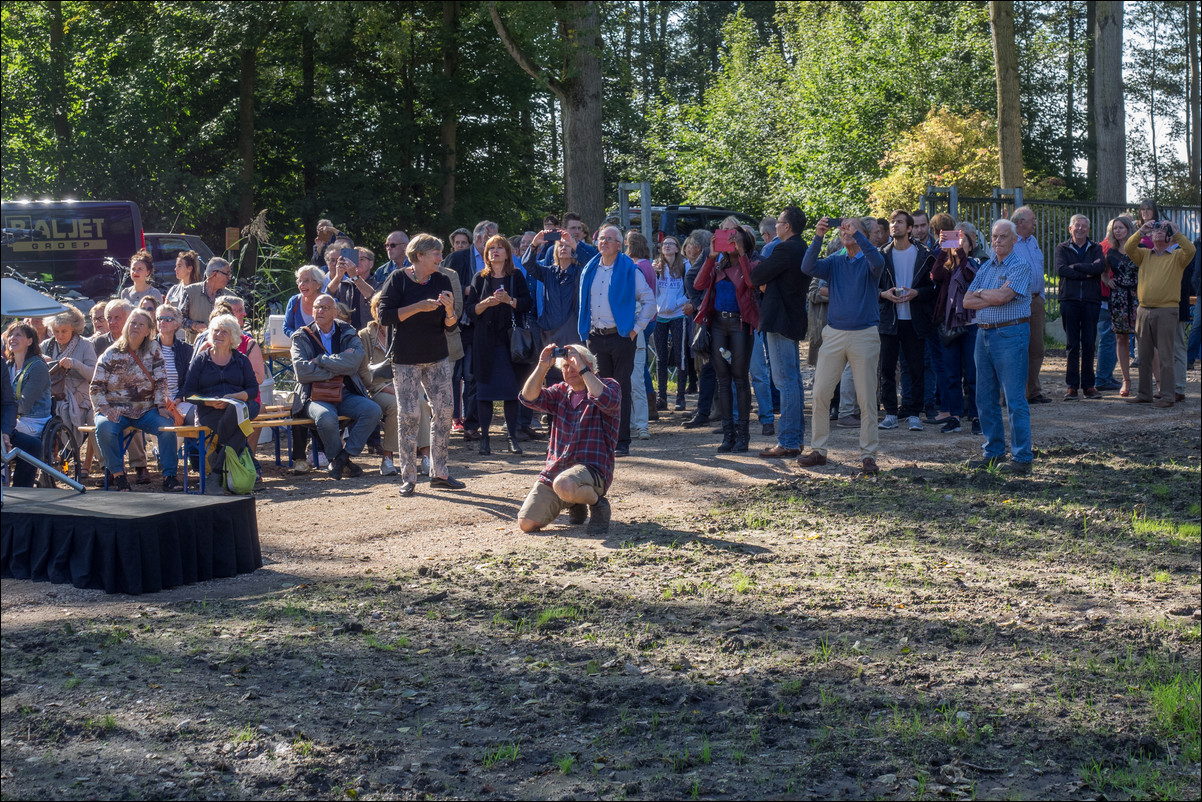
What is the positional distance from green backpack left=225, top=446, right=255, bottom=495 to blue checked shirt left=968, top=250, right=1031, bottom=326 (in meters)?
5.75

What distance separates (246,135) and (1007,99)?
18.0 metres

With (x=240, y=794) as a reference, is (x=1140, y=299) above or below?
above

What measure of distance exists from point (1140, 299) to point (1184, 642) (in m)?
8.14

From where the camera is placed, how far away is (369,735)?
179 inches

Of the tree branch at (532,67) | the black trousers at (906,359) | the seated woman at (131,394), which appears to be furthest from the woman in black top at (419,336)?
the tree branch at (532,67)

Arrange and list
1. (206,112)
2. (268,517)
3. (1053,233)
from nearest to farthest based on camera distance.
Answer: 1. (268,517)
2. (1053,233)
3. (206,112)

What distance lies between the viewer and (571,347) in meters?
7.93

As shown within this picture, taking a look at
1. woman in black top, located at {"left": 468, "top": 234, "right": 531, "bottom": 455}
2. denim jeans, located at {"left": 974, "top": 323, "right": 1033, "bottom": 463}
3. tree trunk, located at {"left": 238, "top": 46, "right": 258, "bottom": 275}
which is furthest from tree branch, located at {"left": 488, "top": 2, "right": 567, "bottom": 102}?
tree trunk, located at {"left": 238, "top": 46, "right": 258, "bottom": 275}

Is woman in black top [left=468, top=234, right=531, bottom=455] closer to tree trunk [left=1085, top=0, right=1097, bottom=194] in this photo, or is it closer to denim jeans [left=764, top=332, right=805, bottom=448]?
denim jeans [left=764, top=332, right=805, bottom=448]

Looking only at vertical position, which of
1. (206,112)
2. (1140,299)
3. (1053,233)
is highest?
(206,112)

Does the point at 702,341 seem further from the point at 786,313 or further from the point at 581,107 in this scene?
the point at 581,107

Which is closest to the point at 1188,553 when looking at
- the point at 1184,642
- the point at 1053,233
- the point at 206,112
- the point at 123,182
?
the point at 1184,642

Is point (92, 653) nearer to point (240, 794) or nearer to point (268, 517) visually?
point (240, 794)

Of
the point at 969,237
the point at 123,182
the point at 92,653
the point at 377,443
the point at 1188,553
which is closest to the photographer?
the point at 92,653
